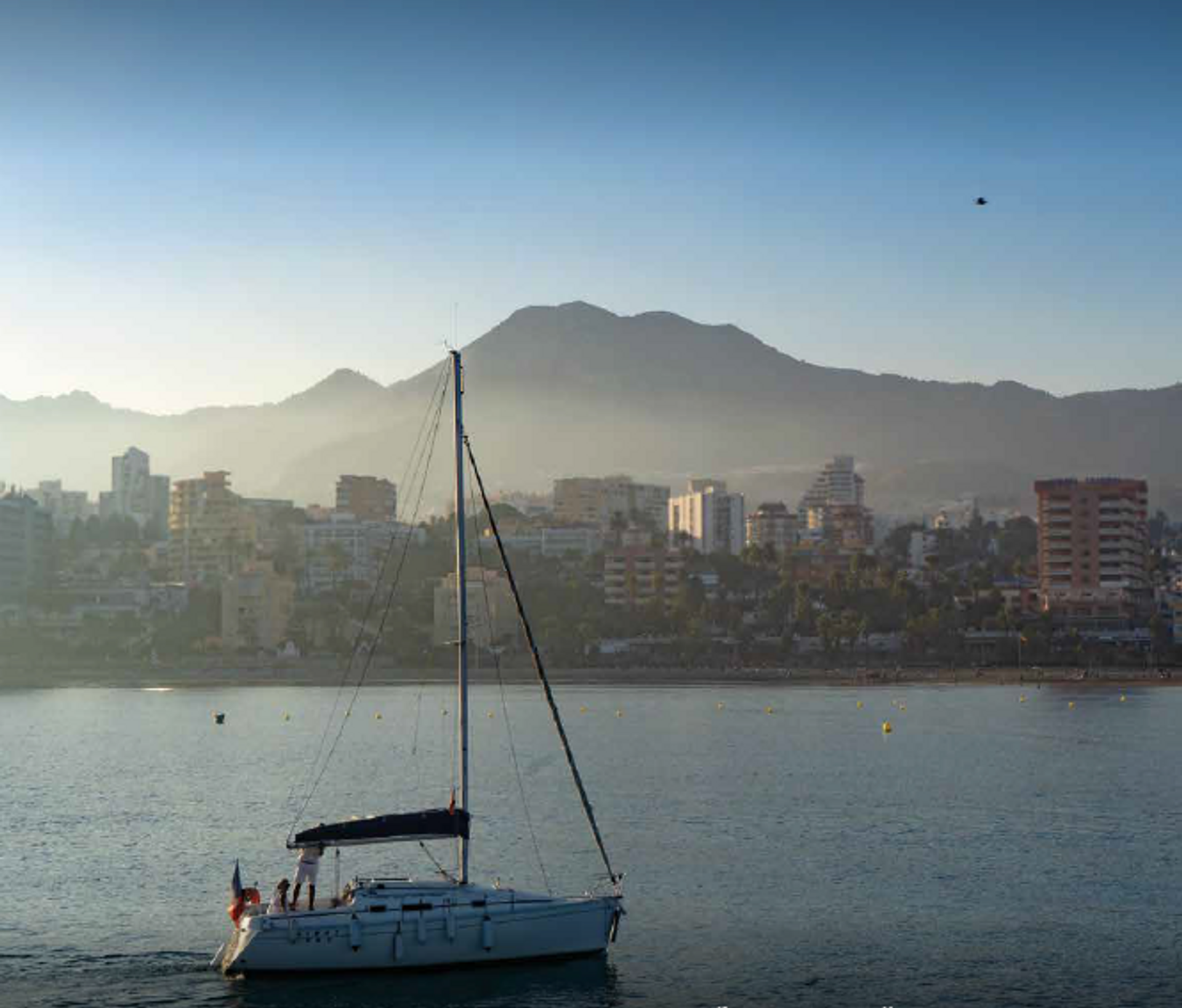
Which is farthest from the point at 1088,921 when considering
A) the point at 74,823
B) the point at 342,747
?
the point at 342,747

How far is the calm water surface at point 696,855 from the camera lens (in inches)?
1394

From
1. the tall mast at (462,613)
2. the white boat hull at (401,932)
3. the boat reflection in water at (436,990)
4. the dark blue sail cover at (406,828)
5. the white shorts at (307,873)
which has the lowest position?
the boat reflection in water at (436,990)

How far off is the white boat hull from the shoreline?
12969cm

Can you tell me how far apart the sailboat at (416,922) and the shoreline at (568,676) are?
129014mm

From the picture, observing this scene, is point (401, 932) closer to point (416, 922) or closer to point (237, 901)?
point (416, 922)

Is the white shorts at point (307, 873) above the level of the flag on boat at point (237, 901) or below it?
above

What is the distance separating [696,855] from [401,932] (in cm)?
1957

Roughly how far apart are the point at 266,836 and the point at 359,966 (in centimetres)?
2443

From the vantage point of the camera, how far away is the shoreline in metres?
166

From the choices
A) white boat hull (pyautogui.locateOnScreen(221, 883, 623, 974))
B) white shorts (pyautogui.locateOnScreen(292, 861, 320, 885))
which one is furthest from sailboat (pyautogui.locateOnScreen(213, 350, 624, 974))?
white shorts (pyautogui.locateOnScreen(292, 861, 320, 885))

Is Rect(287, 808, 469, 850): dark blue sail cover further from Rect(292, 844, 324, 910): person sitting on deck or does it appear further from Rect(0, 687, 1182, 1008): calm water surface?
Rect(0, 687, 1182, 1008): calm water surface

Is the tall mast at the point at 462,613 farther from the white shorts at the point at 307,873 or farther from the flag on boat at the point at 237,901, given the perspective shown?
the flag on boat at the point at 237,901

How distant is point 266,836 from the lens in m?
57.2

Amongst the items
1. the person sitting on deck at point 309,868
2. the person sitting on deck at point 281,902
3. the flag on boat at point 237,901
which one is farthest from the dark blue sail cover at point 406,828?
the flag on boat at point 237,901
